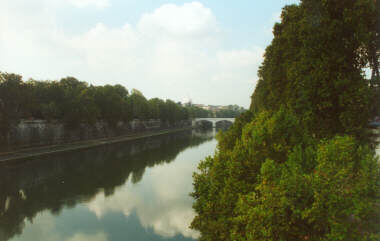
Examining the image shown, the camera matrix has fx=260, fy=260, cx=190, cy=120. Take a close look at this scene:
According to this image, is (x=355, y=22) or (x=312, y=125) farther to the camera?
(x=312, y=125)

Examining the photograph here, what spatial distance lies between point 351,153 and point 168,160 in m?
36.8

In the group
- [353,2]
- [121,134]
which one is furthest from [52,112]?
[353,2]

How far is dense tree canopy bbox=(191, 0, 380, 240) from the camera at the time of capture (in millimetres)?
7023

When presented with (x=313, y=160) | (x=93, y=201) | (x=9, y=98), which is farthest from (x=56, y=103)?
(x=313, y=160)

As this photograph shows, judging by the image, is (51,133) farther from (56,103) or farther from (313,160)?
(313,160)

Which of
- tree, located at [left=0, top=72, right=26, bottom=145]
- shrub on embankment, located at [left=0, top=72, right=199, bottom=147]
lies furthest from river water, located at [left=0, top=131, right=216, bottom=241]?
shrub on embankment, located at [left=0, top=72, right=199, bottom=147]

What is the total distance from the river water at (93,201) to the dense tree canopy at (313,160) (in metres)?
6.95

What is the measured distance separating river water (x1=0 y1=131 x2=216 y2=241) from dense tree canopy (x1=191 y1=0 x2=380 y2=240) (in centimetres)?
695

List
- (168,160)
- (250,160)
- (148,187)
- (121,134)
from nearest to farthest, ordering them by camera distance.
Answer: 1. (250,160)
2. (148,187)
3. (168,160)
4. (121,134)

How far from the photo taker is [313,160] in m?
9.92

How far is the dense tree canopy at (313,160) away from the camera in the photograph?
7023mm

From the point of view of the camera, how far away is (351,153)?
8477mm

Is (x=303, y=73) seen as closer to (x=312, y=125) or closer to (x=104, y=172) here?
(x=312, y=125)

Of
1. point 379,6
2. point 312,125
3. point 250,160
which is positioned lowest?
point 250,160
